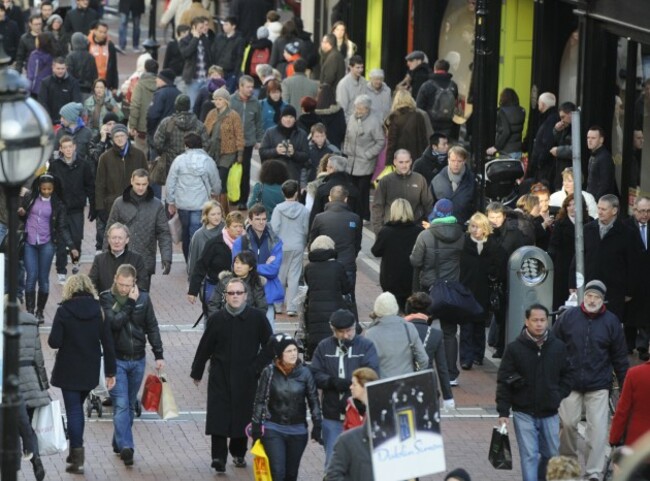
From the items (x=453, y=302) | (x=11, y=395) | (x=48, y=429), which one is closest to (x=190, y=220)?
(x=453, y=302)

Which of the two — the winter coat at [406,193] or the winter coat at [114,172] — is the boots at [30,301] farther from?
the winter coat at [406,193]

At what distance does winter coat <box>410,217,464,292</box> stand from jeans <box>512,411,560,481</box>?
13.0 ft

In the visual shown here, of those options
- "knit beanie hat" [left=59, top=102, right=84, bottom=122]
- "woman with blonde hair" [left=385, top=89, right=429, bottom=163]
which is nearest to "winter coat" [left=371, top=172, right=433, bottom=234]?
"woman with blonde hair" [left=385, top=89, right=429, bottom=163]

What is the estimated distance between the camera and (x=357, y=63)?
2597 centimetres

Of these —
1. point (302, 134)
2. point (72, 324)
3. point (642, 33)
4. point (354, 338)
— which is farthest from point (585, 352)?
point (302, 134)

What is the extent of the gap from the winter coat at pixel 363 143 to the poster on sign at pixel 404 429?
39.8ft

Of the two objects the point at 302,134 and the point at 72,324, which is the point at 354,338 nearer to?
the point at 72,324

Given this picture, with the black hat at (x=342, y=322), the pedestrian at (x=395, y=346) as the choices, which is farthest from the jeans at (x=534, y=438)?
the black hat at (x=342, y=322)

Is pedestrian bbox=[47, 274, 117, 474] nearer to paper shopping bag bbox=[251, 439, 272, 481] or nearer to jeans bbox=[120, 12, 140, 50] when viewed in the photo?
paper shopping bag bbox=[251, 439, 272, 481]

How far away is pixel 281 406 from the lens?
13.1 metres

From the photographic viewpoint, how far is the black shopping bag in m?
13.6

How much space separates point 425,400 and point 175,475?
343cm

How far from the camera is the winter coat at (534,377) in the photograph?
13.5m

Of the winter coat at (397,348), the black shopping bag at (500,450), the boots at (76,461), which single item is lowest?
the boots at (76,461)
